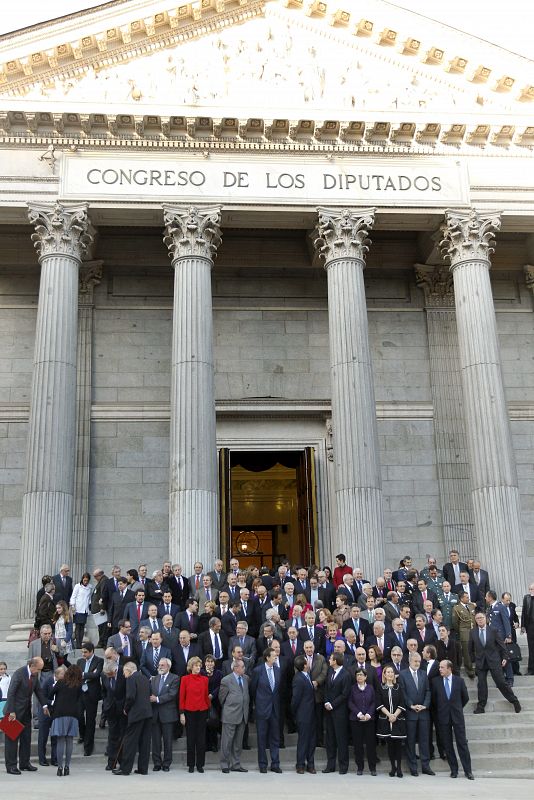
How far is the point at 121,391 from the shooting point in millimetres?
25516

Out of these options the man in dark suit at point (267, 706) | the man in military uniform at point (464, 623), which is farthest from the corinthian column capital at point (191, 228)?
the man in dark suit at point (267, 706)

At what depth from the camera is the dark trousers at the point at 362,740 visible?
12859mm

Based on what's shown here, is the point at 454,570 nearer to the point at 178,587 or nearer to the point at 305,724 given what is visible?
the point at 178,587

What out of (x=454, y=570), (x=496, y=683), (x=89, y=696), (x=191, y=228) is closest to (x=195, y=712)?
(x=89, y=696)

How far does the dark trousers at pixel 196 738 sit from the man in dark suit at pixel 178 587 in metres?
4.35

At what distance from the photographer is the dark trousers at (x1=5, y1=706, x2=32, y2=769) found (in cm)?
1282

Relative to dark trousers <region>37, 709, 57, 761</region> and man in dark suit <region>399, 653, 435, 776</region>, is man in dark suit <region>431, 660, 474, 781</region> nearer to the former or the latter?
man in dark suit <region>399, 653, 435, 776</region>

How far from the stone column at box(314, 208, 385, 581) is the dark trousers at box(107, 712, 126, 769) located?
839 cm

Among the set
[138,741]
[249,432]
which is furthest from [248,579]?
[249,432]

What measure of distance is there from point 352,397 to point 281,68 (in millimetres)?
9518

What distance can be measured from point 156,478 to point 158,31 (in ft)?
40.1

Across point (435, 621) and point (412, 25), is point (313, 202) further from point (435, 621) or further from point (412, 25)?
point (435, 621)

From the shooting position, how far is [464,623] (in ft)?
53.7

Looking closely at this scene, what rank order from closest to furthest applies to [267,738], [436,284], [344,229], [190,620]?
[267,738] < [190,620] < [344,229] < [436,284]
